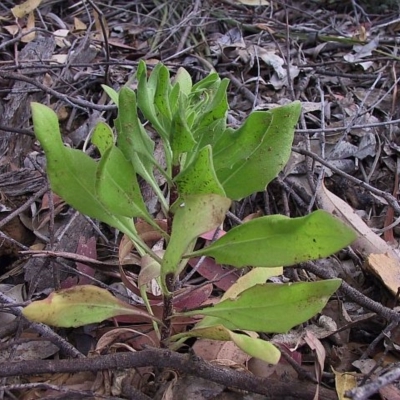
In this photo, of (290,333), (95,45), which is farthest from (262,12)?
(290,333)

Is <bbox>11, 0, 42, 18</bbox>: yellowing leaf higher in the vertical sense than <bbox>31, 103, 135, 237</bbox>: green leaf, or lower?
lower

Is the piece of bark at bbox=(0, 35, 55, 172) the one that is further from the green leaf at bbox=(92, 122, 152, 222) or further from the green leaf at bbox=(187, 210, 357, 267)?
the green leaf at bbox=(187, 210, 357, 267)

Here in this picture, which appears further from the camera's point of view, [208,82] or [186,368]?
[208,82]

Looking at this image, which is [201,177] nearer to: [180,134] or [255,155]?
[180,134]

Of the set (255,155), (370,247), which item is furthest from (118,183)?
(370,247)

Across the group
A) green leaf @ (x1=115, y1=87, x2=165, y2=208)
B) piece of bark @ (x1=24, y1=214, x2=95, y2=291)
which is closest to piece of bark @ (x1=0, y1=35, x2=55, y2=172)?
piece of bark @ (x1=24, y1=214, x2=95, y2=291)
